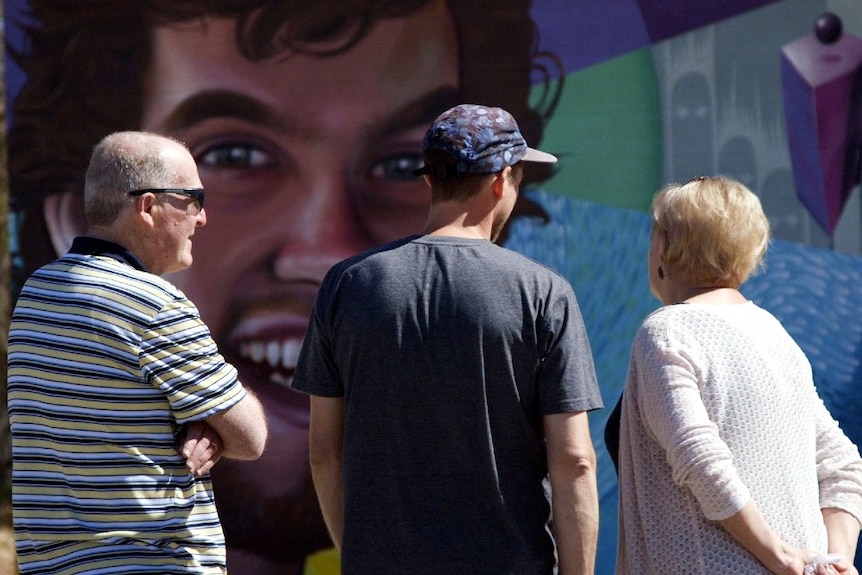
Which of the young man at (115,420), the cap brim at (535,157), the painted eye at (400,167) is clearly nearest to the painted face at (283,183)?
the painted eye at (400,167)

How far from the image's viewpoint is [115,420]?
2006mm

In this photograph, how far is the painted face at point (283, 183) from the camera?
3.81m

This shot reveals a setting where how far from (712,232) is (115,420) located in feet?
4.05

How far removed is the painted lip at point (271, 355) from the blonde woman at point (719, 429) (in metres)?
1.98

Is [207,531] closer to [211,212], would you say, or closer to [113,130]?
[211,212]

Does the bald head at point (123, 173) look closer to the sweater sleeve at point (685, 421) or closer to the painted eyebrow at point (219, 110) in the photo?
the sweater sleeve at point (685, 421)

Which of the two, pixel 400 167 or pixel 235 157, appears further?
pixel 235 157

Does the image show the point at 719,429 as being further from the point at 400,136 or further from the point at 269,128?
the point at 269,128

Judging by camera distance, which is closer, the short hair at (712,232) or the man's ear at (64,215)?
the short hair at (712,232)

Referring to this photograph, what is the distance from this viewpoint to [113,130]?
400cm

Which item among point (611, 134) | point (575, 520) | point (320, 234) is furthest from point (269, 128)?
point (575, 520)

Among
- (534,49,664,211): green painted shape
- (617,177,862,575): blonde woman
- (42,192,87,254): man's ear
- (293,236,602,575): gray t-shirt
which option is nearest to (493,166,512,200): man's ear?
(293,236,602,575): gray t-shirt

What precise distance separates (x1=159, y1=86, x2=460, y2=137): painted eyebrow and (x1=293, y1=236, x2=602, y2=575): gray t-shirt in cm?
181

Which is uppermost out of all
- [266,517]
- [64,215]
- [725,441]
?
[64,215]
